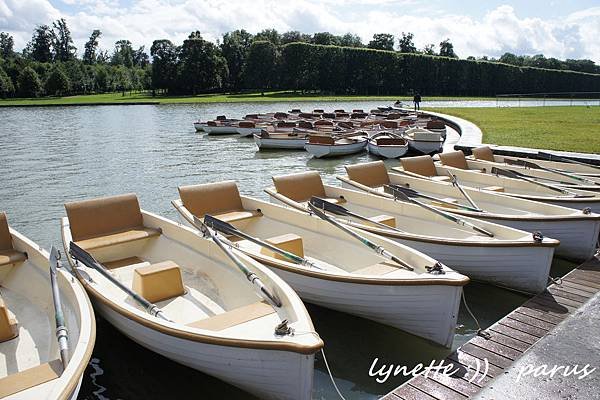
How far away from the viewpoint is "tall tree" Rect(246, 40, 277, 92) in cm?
7362

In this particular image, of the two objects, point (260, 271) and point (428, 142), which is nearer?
point (260, 271)

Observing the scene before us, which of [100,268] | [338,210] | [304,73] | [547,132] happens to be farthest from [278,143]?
[304,73]

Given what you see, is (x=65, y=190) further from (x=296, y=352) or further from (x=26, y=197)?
(x=296, y=352)

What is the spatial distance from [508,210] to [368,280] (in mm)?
4643

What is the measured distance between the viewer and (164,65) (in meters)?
74.4

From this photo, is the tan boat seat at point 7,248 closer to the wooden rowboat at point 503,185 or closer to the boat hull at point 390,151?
the wooden rowboat at point 503,185

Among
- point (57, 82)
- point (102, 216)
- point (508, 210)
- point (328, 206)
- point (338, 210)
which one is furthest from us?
point (57, 82)

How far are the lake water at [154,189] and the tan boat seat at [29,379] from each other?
1.31m

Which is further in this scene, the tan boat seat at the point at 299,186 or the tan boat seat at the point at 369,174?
the tan boat seat at the point at 369,174

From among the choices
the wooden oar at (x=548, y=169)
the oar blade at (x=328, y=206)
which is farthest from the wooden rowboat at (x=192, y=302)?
the wooden oar at (x=548, y=169)

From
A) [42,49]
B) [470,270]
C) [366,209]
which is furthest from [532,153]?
[42,49]

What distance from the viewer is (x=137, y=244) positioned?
7.31 metres

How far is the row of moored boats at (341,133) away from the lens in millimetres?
20609

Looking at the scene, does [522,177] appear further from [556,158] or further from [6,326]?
[6,326]
